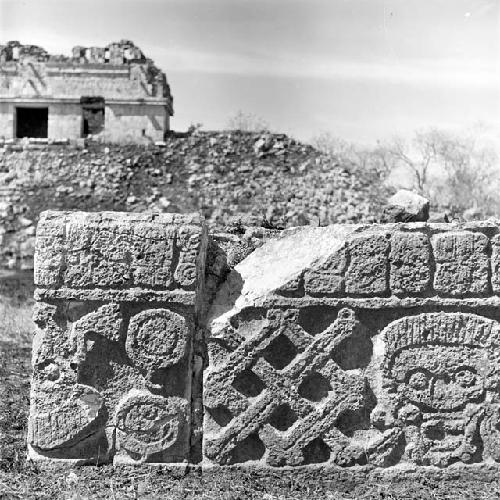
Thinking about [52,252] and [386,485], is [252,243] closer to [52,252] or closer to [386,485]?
[52,252]

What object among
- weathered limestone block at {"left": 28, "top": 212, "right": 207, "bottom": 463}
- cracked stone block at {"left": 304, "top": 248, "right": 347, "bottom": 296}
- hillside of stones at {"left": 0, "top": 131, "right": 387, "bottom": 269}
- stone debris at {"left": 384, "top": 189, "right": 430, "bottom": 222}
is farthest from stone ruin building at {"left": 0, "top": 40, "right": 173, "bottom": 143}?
cracked stone block at {"left": 304, "top": 248, "right": 347, "bottom": 296}

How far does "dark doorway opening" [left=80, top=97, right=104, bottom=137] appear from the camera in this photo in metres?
20.3

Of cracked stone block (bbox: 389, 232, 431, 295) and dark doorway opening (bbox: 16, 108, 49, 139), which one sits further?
dark doorway opening (bbox: 16, 108, 49, 139)

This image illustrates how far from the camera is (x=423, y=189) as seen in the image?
1283 inches

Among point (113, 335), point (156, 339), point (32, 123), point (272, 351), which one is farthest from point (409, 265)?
point (32, 123)

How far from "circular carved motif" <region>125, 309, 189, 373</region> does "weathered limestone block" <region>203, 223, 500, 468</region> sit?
0.15m

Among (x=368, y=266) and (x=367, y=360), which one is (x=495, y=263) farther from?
(x=367, y=360)

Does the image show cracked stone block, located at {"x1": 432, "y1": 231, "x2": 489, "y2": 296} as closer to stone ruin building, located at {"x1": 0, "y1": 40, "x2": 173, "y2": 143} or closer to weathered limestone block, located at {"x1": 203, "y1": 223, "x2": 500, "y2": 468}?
weathered limestone block, located at {"x1": 203, "y1": 223, "x2": 500, "y2": 468}

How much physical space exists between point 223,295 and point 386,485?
1.08 metres

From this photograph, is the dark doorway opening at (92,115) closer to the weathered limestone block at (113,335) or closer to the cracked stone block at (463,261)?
the weathered limestone block at (113,335)

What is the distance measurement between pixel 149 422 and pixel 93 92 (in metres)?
18.5

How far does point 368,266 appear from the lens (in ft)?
9.73

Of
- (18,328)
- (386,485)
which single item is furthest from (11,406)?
(18,328)

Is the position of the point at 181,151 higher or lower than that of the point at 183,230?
higher
